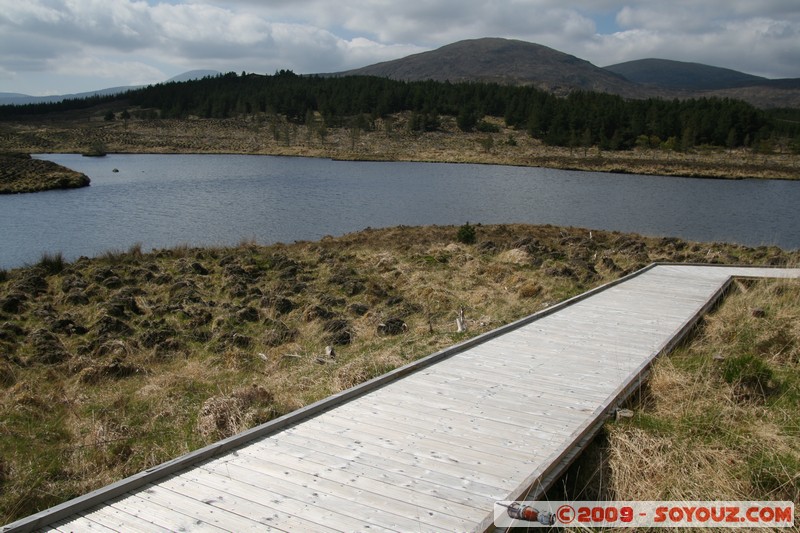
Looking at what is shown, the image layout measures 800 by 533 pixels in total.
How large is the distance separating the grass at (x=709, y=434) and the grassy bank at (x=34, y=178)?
46.0m

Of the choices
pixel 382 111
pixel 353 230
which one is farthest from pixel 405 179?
pixel 382 111

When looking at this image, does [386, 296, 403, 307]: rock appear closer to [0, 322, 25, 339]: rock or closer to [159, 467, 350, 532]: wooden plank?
[0, 322, 25, 339]: rock

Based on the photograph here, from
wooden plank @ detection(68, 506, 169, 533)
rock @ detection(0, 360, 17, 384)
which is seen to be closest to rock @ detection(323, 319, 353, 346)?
rock @ detection(0, 360, 17, 384)

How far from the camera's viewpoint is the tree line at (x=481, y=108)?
3364 inches

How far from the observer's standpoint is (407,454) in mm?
5301

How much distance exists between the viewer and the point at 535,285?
14367mm

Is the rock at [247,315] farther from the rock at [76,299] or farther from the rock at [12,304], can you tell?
the rock at [12,304]

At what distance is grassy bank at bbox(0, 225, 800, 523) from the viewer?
23.3 feet

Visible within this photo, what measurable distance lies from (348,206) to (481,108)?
264 feet

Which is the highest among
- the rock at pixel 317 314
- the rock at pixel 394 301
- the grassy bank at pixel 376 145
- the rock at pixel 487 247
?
the grassy bank at pixel 376 145

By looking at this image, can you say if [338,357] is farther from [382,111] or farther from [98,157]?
[382,111]

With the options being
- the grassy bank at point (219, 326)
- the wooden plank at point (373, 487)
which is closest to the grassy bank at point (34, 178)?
the grassy bank at point (219, 326)

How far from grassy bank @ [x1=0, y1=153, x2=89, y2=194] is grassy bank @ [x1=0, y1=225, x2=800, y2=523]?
28.8 meters

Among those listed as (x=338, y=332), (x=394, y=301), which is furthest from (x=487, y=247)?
(x=338, y=332)
